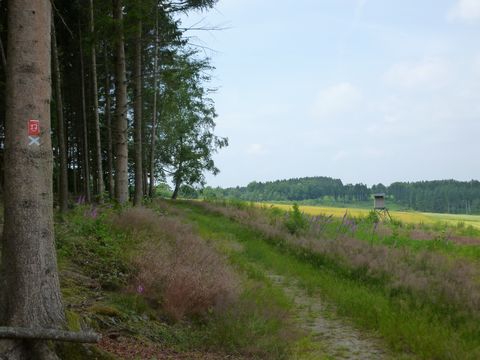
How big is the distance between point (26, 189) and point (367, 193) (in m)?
109

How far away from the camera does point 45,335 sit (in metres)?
3.69

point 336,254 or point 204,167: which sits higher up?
point 204,167

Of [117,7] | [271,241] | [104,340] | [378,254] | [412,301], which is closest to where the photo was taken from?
[104,340]

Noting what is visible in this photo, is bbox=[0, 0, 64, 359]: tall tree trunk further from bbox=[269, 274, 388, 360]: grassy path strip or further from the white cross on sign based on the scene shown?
bbox=[269, 274, 388, 360]: grassy path strip

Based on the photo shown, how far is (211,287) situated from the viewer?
671 cm

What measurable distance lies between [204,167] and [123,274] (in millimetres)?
40428

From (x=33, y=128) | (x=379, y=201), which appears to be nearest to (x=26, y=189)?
(x=33, y=128)

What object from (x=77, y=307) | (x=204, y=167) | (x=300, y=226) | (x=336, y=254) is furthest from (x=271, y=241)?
(x=204, y=167)

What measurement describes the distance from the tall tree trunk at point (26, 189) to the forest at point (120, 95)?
221 cm

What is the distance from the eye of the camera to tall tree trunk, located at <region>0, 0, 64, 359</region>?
3855 mm

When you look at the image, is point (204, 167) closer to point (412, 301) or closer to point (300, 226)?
point (300, 226)

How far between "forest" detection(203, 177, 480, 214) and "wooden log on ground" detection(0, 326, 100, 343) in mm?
91649

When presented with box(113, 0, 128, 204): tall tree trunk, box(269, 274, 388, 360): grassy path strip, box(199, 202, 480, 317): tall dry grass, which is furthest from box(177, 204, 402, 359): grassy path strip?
box(113, 0, 128, 204): tall tree trunk

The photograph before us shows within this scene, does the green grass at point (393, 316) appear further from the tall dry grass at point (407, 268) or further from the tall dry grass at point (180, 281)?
the tall dry grass at point (180, 281)
